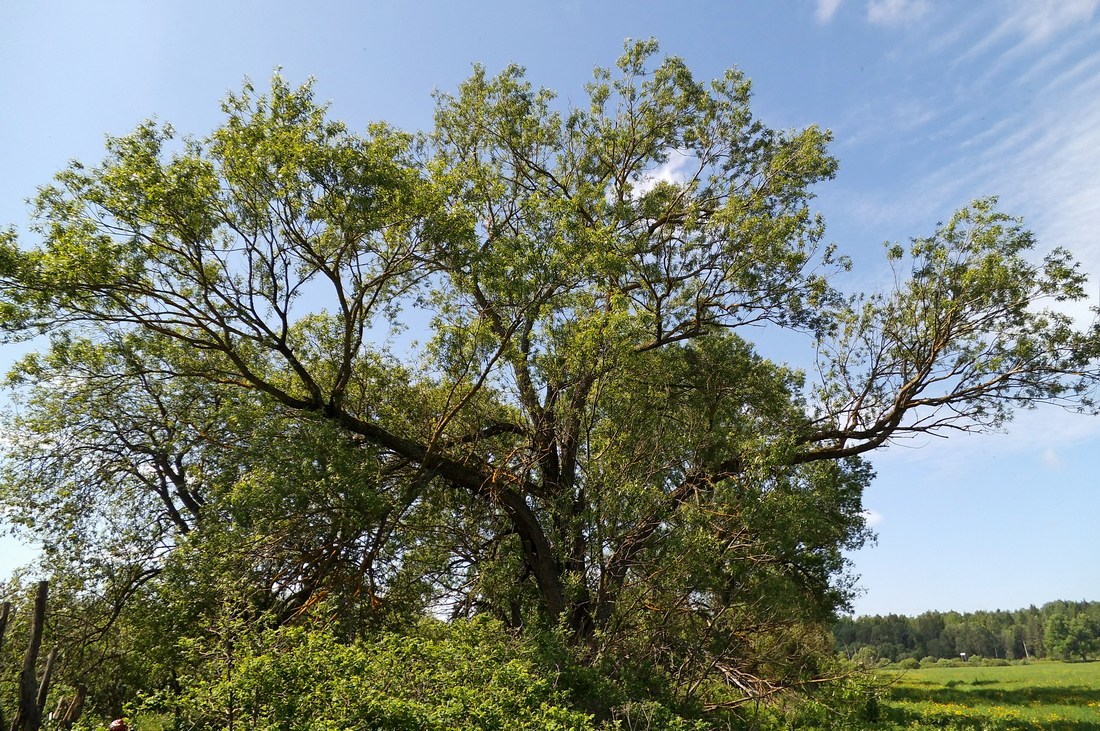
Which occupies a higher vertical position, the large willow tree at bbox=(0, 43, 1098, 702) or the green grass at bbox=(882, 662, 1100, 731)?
the large willow tree at bbox=(0, 43, 1098, 702)

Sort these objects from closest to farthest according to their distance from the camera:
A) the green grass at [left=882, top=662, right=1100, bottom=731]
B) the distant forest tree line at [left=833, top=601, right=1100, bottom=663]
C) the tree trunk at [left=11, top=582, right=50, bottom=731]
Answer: the tree trunk at [left=11, top=582, right=50, bottom=731]
the green grass at [left=882, top=662, right=1100, bottom=731]
the distant forest tree line at [left=833, top=601, right=1100, bottom=663]

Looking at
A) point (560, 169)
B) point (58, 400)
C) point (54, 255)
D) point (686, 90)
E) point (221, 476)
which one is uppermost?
point (686, 90)

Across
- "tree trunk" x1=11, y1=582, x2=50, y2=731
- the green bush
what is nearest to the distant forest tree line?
→ the green bush

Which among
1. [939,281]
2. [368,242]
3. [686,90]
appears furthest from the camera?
[686,90]

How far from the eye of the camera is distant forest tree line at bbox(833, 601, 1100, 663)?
229 feet

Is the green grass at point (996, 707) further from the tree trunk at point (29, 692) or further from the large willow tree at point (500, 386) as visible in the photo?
the tree trunk at point (29, 692)

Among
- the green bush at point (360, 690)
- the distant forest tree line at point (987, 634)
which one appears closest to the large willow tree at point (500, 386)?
the green bush at point (360, 690)

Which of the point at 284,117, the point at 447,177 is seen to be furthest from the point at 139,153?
the point at 447,177

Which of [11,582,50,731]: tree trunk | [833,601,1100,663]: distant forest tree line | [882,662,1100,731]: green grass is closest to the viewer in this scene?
[11,582,50,731]: tree trunk

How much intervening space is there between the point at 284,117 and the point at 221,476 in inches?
210

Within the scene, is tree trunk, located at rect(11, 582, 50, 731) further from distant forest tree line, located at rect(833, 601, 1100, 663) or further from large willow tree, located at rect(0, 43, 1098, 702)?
distant forest tree line, located at rect(833, 601, 1100, 663)

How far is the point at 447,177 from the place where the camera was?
10.5 meters

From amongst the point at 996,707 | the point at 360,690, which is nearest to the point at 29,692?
the point at 360,690

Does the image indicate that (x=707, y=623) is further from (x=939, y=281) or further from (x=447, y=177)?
(x=447, y=177)
